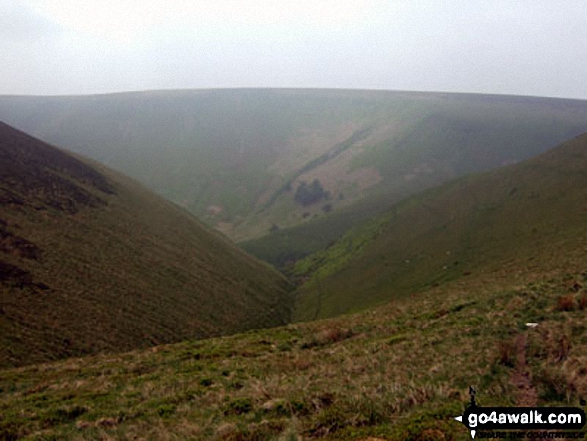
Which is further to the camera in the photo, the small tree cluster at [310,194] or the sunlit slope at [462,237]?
the small tree cluster at [310,194]

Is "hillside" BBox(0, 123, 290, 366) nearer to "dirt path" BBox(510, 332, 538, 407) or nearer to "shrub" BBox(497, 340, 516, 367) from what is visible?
"shrub" BBox(497, 340, 516, 367)

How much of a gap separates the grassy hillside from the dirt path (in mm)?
51

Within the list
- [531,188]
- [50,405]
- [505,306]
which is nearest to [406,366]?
[505,306]

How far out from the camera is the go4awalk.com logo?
810 centimetres

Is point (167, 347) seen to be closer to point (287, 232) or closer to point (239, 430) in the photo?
→ point (239, 430)

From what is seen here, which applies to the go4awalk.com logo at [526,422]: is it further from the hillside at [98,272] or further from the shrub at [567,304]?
the hillside at [98,272]

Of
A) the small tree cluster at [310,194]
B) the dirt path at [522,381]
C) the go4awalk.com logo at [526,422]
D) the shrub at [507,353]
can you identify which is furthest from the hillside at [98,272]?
the small tree cluster at [310,194]

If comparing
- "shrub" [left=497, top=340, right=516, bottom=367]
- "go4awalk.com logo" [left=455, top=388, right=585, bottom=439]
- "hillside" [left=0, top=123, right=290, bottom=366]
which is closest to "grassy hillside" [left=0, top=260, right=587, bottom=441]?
"shrub" [left=497, top=340, right=516, bottom=367]

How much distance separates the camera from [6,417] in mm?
14781

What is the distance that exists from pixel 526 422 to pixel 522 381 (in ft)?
12.9

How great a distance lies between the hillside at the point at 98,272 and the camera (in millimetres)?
31281

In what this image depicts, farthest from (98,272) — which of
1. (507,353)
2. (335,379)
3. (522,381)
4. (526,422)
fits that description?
(526,422)

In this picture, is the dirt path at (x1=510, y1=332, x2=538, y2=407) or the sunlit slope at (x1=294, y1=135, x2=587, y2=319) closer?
the dirt path at (x1=510, y1=332, x2=538, y2=407)

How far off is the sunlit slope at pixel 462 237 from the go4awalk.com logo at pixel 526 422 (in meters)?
29.2
